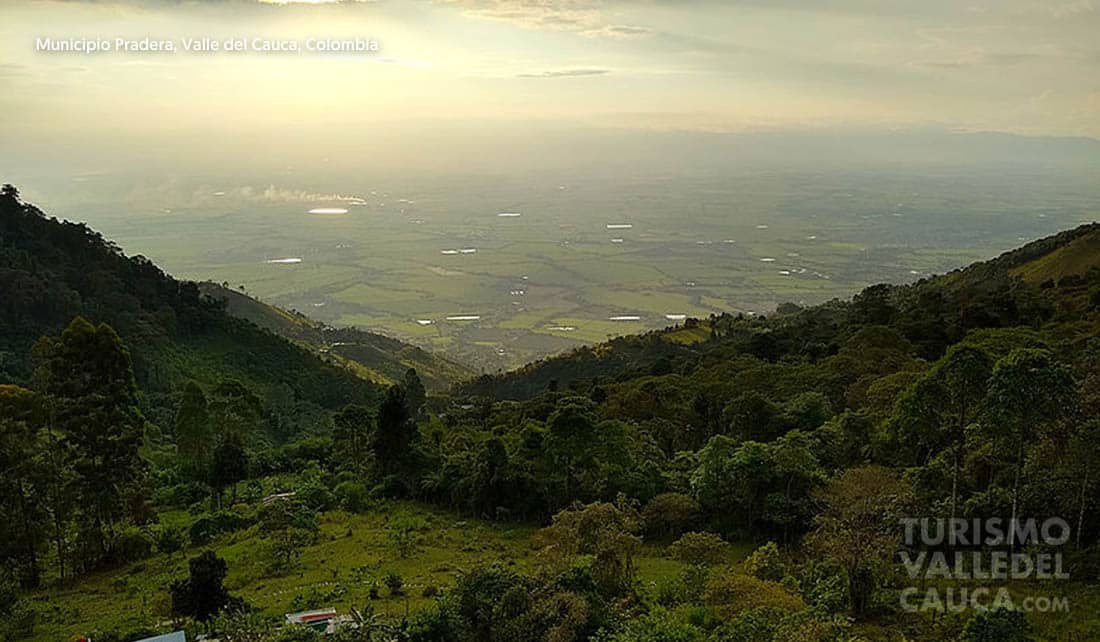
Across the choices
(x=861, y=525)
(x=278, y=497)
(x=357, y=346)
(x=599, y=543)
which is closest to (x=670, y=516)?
(x=599, y=543)

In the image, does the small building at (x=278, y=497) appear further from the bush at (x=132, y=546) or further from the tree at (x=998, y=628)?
the tree at (x=998, y=628)

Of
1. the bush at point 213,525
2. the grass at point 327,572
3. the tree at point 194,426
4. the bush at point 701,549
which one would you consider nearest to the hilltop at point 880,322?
the bush at point 701,549

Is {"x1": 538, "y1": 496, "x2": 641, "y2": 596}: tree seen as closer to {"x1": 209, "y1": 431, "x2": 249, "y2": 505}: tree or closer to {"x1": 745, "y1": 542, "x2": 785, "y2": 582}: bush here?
{"x1": 745, "y1": 542, "x2": 785, "y2": 582}: bush

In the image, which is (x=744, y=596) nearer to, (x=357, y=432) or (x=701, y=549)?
(x=701, y=549)

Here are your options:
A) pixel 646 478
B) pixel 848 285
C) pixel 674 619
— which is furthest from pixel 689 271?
pixel 674 619

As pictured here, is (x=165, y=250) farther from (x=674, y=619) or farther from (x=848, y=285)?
(x=674, y=619)
